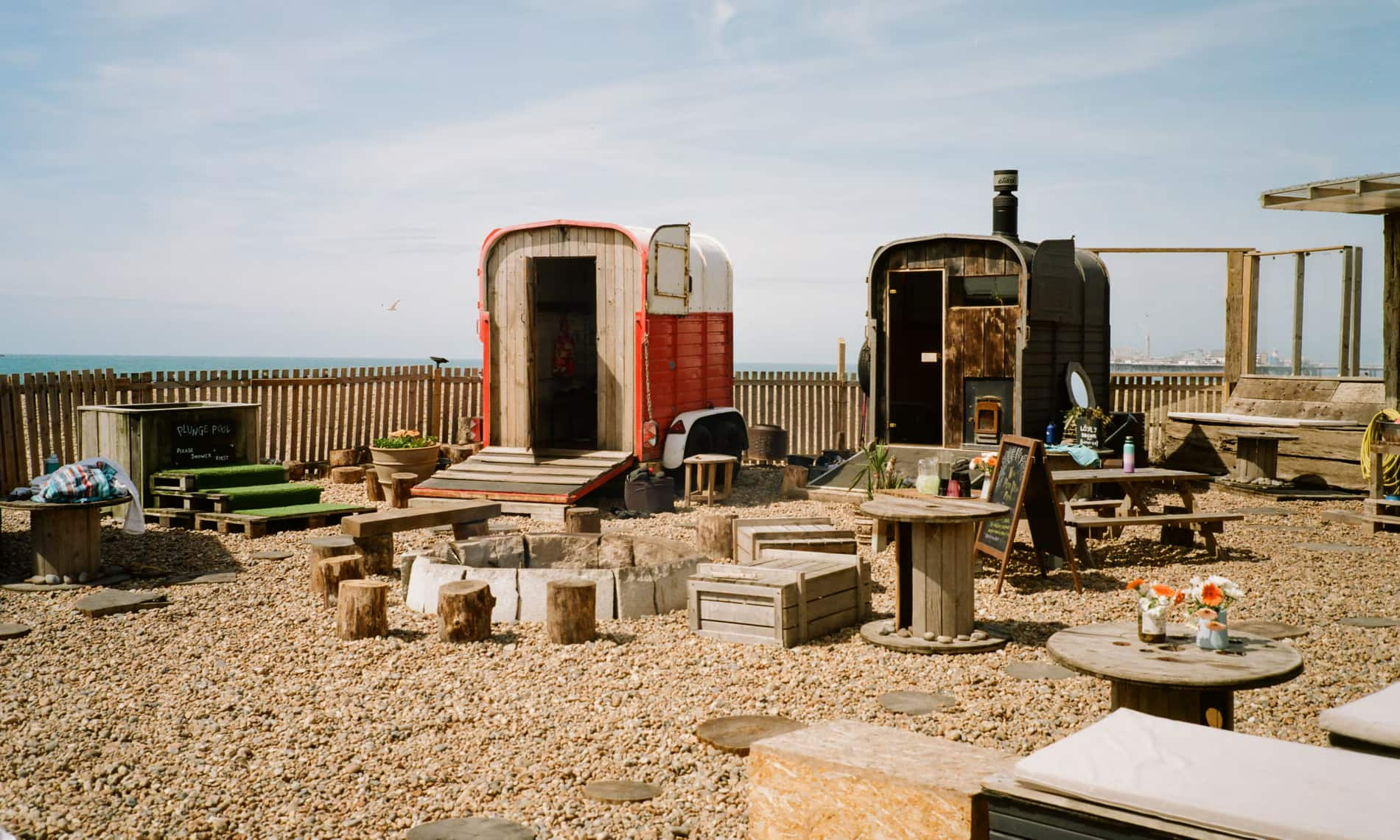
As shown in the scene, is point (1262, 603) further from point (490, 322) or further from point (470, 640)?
point (490, 322)

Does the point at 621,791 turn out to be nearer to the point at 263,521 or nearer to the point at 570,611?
the point at 570,611

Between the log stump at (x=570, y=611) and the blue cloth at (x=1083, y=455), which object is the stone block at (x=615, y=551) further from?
the blue cloth at (x=1083, y=455)

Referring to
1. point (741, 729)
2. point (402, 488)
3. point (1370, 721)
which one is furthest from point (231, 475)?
point (1370, 721)

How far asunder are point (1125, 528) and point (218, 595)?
809 cm

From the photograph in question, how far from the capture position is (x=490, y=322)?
13297 millimetres

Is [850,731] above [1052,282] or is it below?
below

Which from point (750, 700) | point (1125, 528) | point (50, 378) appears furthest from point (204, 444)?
point (1125, 528)

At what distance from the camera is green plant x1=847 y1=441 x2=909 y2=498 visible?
38.4 ft

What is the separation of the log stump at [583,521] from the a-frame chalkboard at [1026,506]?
3291mm

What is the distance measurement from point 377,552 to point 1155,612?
6.12 meters

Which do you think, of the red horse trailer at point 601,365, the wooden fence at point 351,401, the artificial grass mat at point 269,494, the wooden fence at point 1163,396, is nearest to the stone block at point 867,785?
the red horse trailer at point 601,365

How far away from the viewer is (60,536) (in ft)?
27.9

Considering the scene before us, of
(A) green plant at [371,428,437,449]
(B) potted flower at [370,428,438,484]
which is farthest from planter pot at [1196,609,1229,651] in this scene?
(A) green plant at [371,428,437,449]

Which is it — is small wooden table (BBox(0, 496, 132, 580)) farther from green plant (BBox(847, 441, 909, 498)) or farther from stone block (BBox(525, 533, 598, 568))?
green plant (BBox(847, 441, 909, 498))
